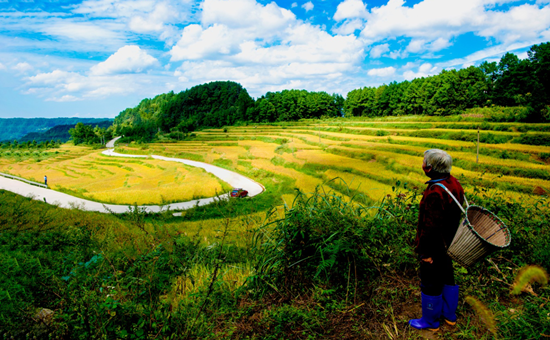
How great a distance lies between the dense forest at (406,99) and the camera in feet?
95.2

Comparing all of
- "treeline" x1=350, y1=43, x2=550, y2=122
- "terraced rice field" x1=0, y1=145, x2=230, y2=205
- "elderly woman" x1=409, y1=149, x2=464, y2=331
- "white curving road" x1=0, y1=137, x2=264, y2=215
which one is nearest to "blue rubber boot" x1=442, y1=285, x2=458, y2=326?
A: "elderly woman" x1=409, y1=149, x2=464, y2=331

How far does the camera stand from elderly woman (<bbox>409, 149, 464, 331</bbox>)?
2666 millimetres

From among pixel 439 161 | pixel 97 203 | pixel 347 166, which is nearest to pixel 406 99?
pixel 347 166

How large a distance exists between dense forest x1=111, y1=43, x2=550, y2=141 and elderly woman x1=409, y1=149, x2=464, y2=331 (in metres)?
28.7

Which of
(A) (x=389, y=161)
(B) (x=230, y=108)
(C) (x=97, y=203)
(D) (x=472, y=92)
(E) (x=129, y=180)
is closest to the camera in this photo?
(A) (x=389, y=161)

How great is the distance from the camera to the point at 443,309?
2758 mm

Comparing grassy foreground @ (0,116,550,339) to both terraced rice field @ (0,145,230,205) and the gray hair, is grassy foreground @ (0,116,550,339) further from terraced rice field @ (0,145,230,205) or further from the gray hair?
terraced rice field @ (0,145,230,205)

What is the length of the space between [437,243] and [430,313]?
62 cm

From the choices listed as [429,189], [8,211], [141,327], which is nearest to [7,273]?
[141,327]

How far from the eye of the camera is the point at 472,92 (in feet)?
139

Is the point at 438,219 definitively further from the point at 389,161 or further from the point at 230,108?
the point at 230,108

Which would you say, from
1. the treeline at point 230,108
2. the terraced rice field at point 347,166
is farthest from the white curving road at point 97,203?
A: the treeline at point 230,108

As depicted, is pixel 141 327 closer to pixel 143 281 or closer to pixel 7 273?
pixel 143 281

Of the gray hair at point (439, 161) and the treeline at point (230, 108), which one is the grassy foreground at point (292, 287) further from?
the treeline at point (230, 108)
